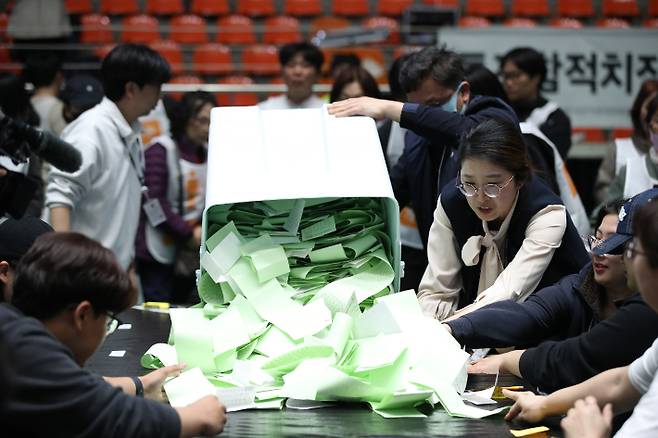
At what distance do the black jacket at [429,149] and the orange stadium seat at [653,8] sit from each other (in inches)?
240

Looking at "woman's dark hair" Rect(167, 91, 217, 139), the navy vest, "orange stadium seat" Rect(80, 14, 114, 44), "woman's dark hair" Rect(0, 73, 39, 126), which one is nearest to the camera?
the navy vest

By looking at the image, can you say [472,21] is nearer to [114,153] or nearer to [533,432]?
[114,153]

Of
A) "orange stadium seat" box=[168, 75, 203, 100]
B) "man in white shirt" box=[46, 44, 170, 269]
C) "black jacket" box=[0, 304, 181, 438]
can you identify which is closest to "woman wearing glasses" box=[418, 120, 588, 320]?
"black jacket" box=[0, 304, 181, 438]

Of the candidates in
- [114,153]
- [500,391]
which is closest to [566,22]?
[114,153]

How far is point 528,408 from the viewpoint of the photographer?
221cm

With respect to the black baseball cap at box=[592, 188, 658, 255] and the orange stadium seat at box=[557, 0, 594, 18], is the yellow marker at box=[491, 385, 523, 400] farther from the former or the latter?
the orange stadium seat at box=[557, 0, 594, 18]

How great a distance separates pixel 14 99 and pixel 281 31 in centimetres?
445

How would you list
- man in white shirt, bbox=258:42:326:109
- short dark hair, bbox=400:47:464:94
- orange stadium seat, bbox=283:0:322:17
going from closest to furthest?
1. short dark hair, bbox=400:47:464:94
2. man in white shirt, bbox=258:42:326:109
3. orange stadium seat, bbox=283:0:322:17

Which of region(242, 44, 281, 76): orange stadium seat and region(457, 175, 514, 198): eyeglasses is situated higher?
region(457, 175, 514, 198): eyeglasses

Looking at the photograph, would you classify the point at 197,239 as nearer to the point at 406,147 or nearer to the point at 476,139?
the point at 406,147

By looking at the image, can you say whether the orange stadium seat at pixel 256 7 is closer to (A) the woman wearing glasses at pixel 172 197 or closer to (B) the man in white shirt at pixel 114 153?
(A) the woman wearing glasses at pixel 172 197

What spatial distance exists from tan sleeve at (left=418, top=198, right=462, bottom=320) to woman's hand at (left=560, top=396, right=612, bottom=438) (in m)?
1.04

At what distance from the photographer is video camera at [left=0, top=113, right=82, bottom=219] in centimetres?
322

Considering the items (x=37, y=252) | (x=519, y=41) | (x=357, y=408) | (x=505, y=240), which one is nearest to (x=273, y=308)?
(x=357, y=408)
